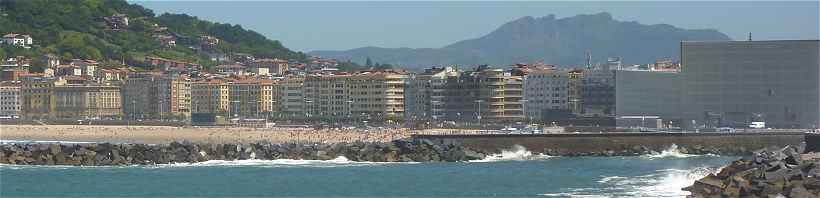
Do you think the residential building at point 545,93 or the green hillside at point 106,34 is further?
the green hillside at point 106,34

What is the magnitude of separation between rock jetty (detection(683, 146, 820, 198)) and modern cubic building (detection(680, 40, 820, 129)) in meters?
41.2

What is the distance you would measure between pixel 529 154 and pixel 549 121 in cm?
3905

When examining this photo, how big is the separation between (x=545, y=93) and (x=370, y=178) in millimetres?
63704

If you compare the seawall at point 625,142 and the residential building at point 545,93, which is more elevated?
the residential building at point 545,93

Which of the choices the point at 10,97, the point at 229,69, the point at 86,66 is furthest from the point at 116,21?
the point at 10,97

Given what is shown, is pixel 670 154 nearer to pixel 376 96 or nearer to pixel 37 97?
pixel 376 96

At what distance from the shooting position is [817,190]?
3031 cm

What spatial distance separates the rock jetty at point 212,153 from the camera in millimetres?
53906

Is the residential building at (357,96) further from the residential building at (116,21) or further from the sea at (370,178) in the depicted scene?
the sea at (370,178)

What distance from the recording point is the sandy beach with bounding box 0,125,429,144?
7812cm

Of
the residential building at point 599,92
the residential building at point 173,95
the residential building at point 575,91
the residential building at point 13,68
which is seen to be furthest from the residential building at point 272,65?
the residential building at point 599,92

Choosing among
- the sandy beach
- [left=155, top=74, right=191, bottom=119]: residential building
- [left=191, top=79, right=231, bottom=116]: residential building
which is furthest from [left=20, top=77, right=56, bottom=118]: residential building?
the sandy beach

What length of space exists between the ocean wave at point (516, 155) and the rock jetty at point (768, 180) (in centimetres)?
2170

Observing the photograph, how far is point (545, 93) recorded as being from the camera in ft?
357
